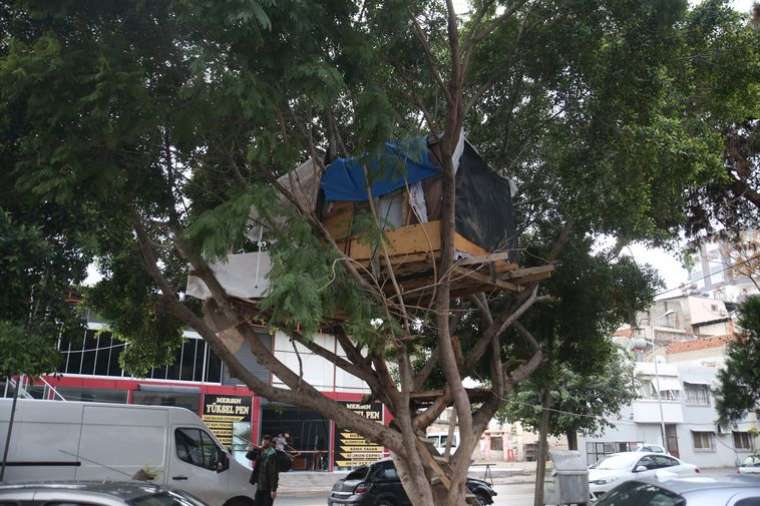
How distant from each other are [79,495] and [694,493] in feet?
14.0

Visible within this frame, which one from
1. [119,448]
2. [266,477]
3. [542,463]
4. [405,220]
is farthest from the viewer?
[542,463]

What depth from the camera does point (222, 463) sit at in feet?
36.7

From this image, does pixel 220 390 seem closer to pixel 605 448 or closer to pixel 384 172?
pixel 384 172

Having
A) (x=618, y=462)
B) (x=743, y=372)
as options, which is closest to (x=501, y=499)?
(x=618, y=462)

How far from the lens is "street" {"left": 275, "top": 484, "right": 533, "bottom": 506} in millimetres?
19578

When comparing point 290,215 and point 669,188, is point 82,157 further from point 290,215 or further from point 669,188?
point 669,188

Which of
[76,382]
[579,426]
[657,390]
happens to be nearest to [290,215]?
[76,382]

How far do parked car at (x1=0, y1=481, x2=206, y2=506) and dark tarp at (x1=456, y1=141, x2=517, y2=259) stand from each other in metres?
4.95

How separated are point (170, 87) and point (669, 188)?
661cm

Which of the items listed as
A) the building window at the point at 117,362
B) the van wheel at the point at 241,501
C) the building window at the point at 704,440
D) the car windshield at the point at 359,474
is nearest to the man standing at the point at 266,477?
the van wheel at the point at 241,501

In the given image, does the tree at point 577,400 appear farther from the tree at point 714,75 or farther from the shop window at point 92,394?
the tree at point 714,75

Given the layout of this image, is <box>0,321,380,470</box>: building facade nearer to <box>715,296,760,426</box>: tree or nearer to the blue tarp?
<box>715,296,760,426</box>: tree

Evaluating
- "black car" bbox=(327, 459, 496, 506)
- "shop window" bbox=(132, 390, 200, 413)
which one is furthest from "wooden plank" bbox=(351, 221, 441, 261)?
"shop window" bbox=(132, 390, 200, 413)

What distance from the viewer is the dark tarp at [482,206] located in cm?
845
